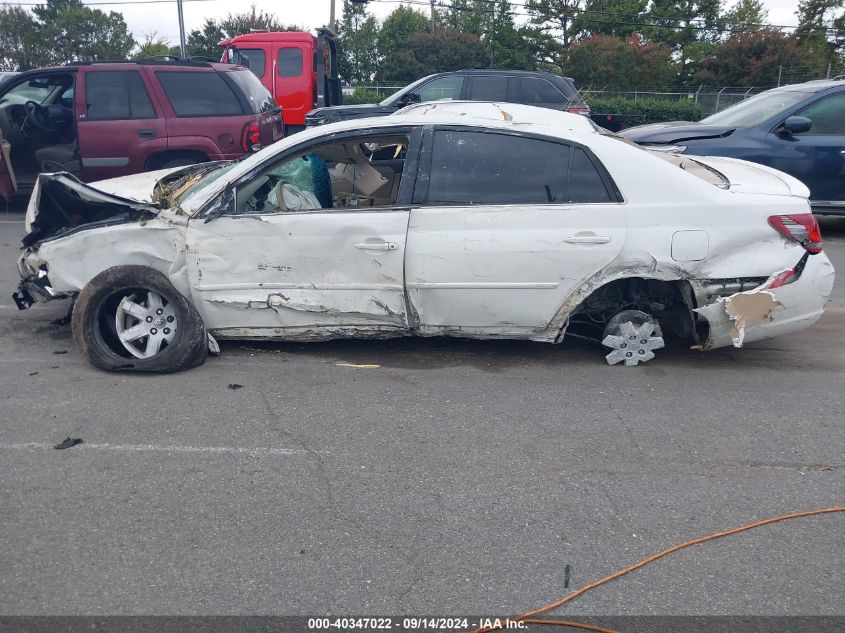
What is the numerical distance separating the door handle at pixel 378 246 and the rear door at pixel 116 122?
5514mm

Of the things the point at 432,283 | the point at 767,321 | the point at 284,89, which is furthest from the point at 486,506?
the point at 284,89

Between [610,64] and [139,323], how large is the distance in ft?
99.3

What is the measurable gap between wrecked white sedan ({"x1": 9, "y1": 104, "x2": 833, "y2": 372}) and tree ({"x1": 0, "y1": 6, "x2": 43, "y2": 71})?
Answer: 1624 inches

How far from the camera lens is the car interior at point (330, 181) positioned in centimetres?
533

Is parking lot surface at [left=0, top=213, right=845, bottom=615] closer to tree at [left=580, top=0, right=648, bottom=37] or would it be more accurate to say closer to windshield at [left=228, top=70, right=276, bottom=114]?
windshield at [left=228, top=70, right=276, bottom=114]

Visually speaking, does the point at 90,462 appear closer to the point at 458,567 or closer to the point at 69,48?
the point at 458,567

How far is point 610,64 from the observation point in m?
32.1

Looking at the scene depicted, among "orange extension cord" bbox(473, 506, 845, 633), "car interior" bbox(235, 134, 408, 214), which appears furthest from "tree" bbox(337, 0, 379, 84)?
"orange extension cord" bbox(473, 506, 845, 633)

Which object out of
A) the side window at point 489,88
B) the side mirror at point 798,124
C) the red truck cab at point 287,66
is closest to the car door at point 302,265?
the side mirror at point 798,124

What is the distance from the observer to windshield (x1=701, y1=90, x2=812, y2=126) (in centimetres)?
971

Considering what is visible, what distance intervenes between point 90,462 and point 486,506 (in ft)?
6.54

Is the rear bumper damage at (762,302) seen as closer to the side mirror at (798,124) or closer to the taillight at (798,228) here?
the taillight at (798,228)

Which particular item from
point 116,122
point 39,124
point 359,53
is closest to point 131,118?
point 116,122

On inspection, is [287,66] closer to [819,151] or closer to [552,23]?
[819,151]
